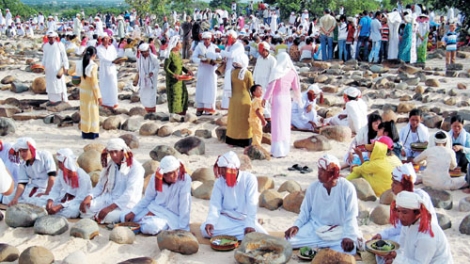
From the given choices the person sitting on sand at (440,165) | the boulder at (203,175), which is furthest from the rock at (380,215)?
the boulder at (203,175)

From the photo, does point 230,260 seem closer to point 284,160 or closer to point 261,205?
point 261,205

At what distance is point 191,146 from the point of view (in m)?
8.26

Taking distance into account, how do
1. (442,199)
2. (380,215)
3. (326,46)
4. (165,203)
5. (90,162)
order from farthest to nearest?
(326,46) < (90,162) < (442,199) < (380,215) < (165,203)

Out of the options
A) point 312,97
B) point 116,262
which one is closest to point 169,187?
point 116,262

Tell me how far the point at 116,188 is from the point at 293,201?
1745 mm

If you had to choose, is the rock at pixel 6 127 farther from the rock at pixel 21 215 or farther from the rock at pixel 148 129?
the rock at pixel 21 215

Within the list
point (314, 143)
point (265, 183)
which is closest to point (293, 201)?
point (265, 183)

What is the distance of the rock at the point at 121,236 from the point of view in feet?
17.0

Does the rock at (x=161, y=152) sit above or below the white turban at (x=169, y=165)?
below

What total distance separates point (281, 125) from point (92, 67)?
2.91 metres

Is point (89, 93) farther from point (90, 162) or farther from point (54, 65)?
point (54, 65)

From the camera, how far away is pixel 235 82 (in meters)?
8.26

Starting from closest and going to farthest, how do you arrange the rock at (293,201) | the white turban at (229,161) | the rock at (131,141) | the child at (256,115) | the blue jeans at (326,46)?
the white turban at (229,161) → the rock at (293,201) → the child at (256,115) → the rock at (131,141) → the blue jeans at (326,46)

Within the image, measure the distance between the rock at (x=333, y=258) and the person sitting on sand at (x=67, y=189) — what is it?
250 centimetres
